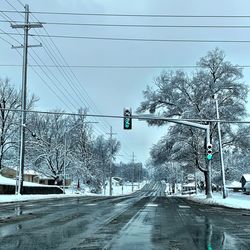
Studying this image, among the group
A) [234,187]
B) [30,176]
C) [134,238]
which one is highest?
[30,176]

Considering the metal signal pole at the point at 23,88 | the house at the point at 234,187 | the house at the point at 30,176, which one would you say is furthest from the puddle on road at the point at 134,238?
the house at the point at 234,187

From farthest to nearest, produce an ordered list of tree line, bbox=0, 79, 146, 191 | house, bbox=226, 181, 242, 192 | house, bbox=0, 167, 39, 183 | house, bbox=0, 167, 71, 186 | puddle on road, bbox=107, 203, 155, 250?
house, bbox=226, 181, 242, 192
house, bbox=0, 167, 39, 183
house, bbox=0, 167, 71, 186
tree line, bbox=0, 79, 146, 191
puddle on road, bbox=107, 203, 155, 250

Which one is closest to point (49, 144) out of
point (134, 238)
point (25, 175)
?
point (25, 175)

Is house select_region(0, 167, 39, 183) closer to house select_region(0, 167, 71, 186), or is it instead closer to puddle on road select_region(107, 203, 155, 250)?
house select_region(0, 167, 71, 186)

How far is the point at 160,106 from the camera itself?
4997cm

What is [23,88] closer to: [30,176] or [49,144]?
[49,144]

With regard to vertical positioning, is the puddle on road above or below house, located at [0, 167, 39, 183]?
below

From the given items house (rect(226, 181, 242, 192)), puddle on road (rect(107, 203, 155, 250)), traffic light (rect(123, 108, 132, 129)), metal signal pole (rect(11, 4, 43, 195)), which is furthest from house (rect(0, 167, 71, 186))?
puddle on road (rect(107, 203, 155, 250))

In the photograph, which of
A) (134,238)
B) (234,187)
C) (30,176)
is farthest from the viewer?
(234,187)

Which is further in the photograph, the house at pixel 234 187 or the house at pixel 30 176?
the house at pixel 234 187

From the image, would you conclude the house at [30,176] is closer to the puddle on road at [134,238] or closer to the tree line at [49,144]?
the tree line at [49,144]

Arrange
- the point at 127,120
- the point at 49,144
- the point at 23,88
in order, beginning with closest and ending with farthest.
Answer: the point at 127,120
the point at 23,88
the point at 49,144

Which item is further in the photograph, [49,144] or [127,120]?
[49,144]

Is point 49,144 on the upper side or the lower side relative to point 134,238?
upper
